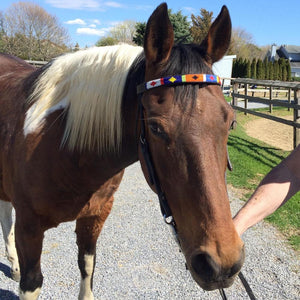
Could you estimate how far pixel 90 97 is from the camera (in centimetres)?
178

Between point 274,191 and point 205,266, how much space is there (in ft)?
2.77

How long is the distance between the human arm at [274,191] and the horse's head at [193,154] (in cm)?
57

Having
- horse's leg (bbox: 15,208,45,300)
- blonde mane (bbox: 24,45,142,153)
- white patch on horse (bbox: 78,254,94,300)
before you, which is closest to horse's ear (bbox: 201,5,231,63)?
blonde mane (bbox: 24,45,142,153)

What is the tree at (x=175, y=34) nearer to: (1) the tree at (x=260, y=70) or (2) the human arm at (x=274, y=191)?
(2) the human arm at (x=274, y=191)

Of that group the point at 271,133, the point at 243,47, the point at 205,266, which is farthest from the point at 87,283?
the point at 243,47

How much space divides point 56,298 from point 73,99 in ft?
6.33

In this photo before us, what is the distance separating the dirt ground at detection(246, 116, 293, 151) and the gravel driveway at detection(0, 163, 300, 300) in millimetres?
5962

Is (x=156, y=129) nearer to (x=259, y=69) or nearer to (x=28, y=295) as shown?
(x=28, y=295)

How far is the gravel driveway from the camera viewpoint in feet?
9.12

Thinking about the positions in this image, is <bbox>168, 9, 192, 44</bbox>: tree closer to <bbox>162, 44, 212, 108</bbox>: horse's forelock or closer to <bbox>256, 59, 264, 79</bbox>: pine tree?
<bbox>162, 44, 212, 108</bbox>: horse's forelock

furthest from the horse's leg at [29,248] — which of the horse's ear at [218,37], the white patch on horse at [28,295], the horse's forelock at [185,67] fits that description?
the horse's ear at [218,37]

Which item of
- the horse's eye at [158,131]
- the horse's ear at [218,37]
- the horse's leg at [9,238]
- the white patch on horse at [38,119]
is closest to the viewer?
the horse's eye at [158,131]

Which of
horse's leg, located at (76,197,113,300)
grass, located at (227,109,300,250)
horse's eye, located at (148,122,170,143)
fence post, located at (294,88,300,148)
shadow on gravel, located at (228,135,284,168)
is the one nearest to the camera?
horse's eye, located at (148,122,170,143)

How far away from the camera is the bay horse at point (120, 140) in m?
1.29
